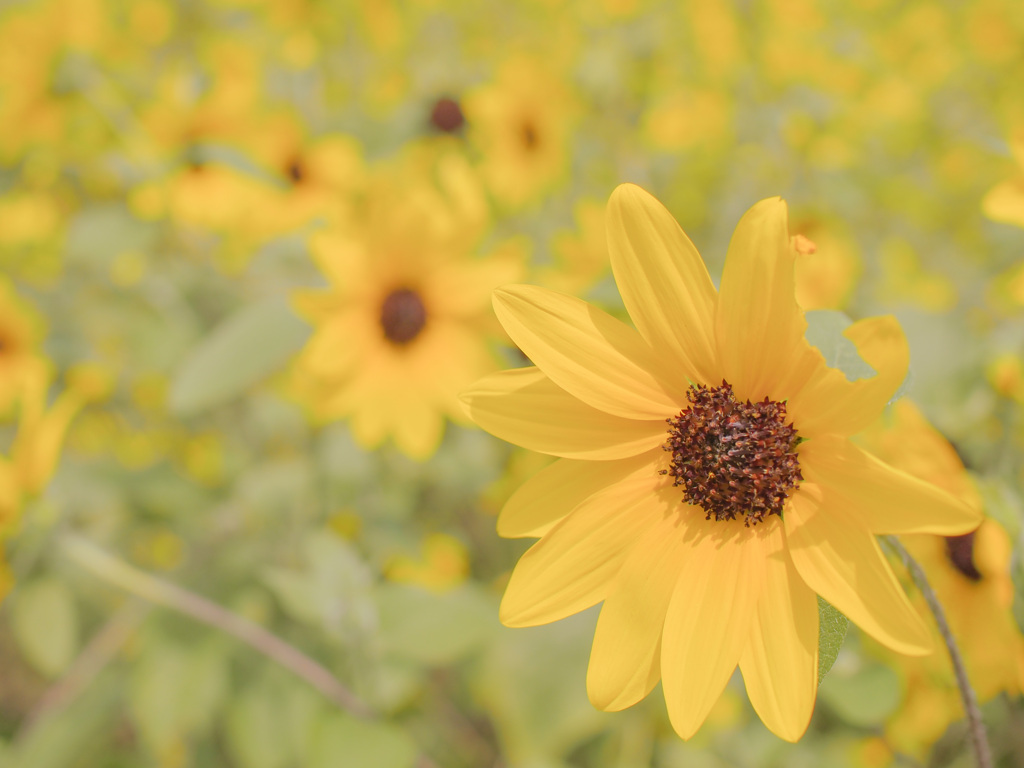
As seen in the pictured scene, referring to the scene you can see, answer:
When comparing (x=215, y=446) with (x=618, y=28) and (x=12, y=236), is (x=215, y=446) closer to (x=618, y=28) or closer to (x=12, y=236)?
(x=12, y=236)

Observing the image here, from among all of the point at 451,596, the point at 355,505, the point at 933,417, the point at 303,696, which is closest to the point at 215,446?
the point at 355,505

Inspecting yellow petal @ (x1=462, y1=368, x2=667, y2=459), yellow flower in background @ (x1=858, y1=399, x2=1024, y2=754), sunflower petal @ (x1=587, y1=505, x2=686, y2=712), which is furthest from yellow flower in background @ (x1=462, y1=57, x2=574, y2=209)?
sunflower petal @ (x1=587, y1=505, x2=686, y2=712)

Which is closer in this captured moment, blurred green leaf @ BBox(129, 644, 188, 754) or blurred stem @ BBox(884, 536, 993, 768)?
blurred stem @ BBox(884, 536, 993, 768)

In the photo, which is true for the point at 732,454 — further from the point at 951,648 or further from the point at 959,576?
the point at 959,576

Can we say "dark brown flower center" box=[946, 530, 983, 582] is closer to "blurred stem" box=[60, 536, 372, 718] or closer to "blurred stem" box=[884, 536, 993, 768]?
"blurred stem" box=[884, 536, 993, 768]

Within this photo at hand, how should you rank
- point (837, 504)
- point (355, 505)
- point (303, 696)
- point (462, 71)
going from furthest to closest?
point (462, 71), point (355, 505), point (303, 696), point (837, 504)

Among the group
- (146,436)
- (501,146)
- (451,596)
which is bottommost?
(146,436)
